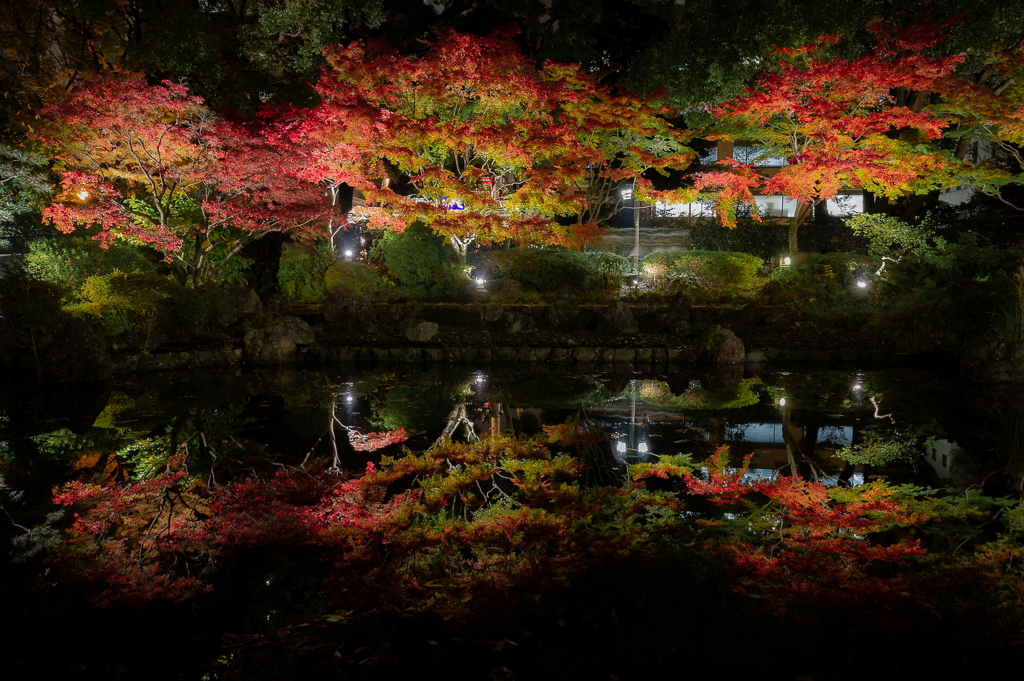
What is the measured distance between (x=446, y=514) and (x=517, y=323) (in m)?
8.83

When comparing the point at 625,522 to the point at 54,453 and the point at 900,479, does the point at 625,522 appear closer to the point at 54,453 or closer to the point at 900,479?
the point at 900,479

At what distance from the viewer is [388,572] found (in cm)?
314

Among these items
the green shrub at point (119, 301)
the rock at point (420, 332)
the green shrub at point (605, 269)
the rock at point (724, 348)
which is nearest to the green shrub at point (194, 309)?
the green shrub at point (119, 301)

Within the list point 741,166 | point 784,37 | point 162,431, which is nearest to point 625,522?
point 162,431

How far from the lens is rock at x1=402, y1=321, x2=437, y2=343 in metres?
11.9

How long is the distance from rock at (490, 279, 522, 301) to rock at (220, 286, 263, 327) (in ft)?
16.5

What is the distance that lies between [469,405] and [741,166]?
34.8ft

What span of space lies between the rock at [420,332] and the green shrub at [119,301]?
13.4 ft

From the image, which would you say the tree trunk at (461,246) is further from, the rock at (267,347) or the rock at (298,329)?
the rock at (267,347)

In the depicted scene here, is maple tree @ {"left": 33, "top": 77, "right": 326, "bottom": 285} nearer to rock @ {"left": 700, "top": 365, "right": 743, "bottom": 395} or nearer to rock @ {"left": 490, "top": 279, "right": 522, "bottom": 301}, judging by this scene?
rock @ {"left": 490, "top": 279, "right": 522, "bottom": 301}

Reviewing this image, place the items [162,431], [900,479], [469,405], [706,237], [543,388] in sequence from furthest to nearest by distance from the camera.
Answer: [706,237], [543,388], [469,405], [162,431], [900,479]

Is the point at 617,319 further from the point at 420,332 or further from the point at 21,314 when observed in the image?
the point at 21,314

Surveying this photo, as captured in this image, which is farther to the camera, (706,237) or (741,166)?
(706,237)

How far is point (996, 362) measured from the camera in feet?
28.9
